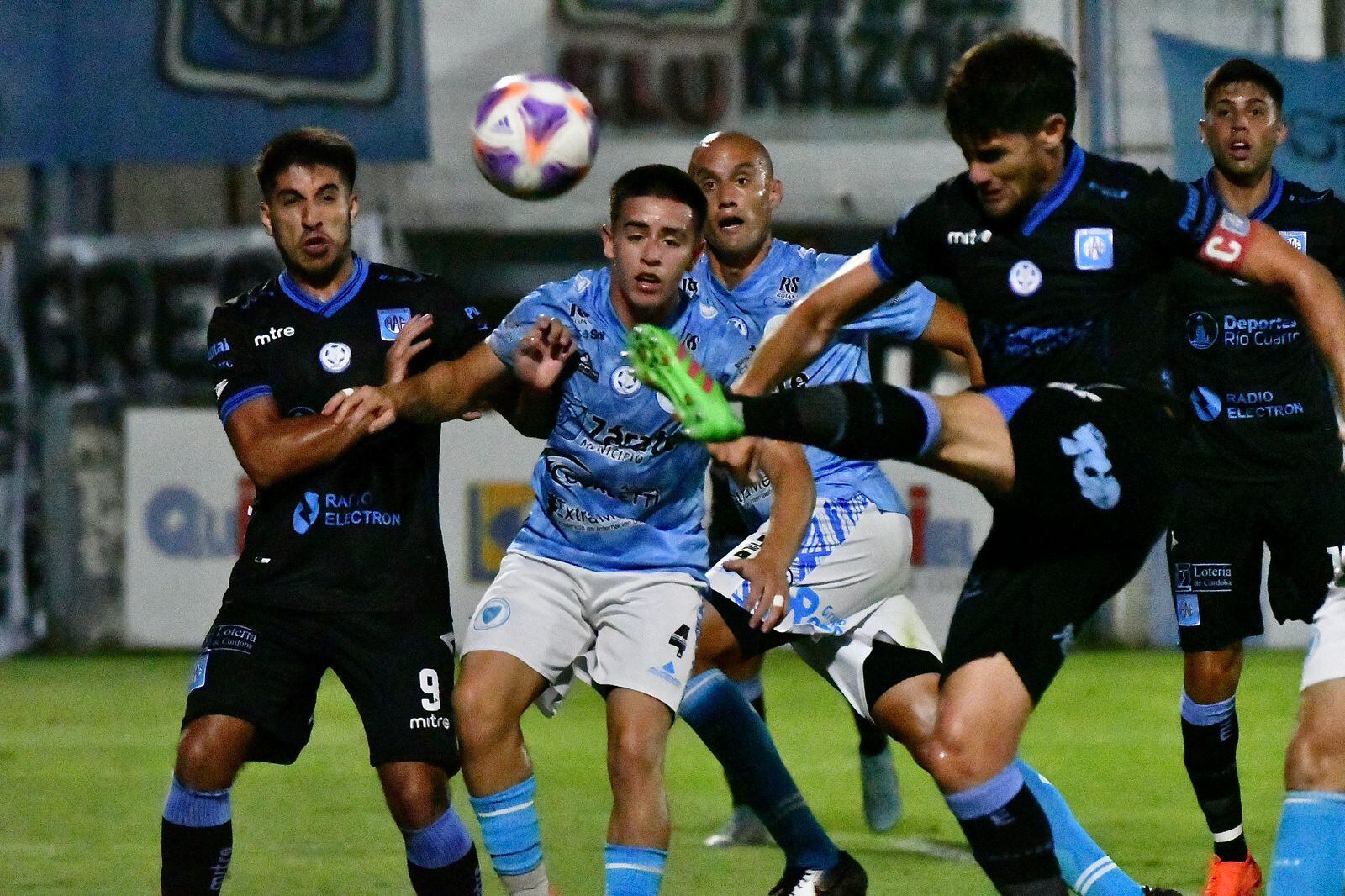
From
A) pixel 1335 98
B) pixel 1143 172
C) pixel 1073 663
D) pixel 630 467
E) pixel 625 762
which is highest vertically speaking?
pixel 1335 98

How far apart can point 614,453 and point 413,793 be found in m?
0.94

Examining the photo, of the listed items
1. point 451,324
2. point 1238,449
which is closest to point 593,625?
point 451,324

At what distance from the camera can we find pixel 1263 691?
388 inches

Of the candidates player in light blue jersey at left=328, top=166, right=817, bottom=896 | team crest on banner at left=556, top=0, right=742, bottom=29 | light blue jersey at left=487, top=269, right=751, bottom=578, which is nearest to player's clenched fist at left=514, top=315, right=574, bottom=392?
player in light blue jersey at left=328, top=166, right=817, bottom=896

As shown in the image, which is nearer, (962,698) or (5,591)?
(962,698)

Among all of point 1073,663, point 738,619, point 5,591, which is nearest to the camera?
point 738,619

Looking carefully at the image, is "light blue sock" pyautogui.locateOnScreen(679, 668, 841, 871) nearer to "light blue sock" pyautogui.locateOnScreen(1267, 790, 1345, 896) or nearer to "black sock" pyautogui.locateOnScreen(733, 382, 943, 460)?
"light blue sock" pyautogui.locateOnScreen(1267, 790, 1345, 896)

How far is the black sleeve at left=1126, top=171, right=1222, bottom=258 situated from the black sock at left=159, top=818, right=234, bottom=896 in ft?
7.73

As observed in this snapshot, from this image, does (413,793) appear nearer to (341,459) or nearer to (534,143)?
(341,459)

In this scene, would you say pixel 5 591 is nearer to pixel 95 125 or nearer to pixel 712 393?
pixel 95 125

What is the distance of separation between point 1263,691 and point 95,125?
23.6ft

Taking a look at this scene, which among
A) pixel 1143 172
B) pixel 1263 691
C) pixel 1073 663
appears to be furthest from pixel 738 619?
pixel 1073 663

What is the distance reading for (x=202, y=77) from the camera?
1210 cm

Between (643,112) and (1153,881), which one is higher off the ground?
(643,112)
